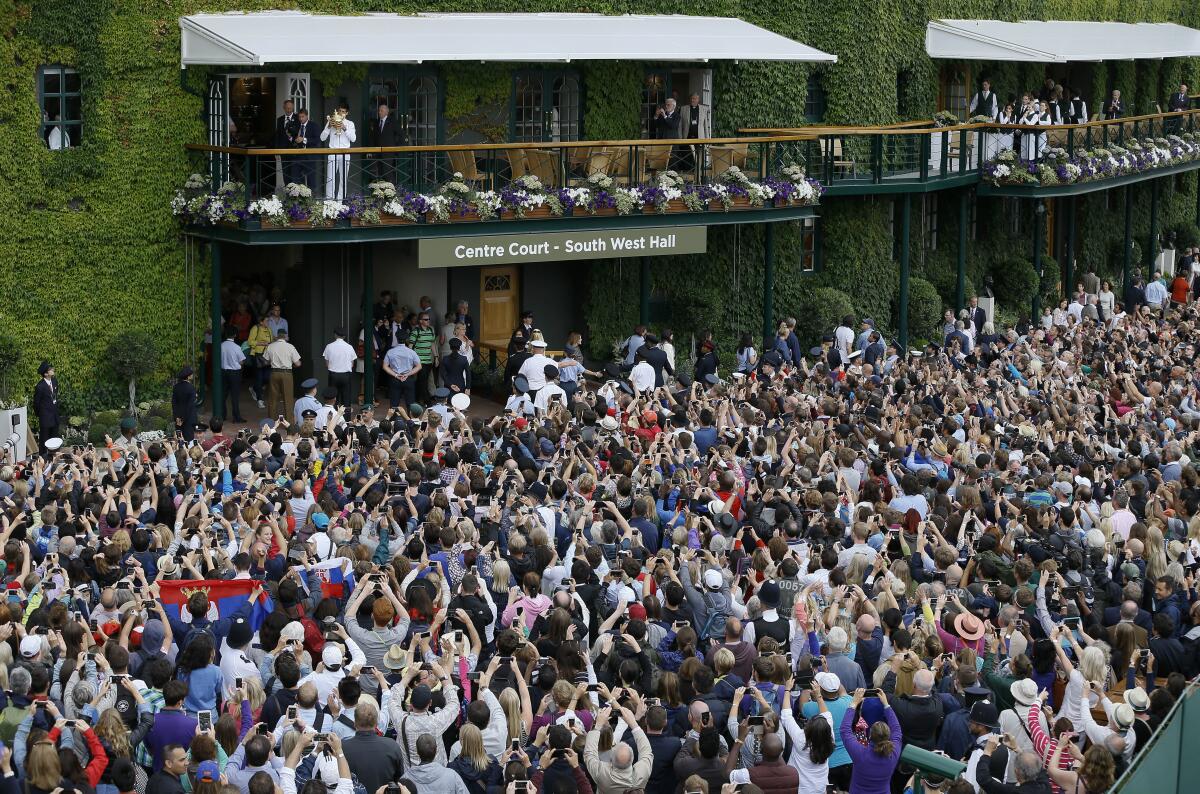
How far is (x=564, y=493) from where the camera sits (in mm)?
16062

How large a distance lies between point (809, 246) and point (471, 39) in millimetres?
9433

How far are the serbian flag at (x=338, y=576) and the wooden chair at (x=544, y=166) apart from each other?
48.6 feet

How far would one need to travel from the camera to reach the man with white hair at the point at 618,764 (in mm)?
10422

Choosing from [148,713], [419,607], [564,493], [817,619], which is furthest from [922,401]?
[148,713]

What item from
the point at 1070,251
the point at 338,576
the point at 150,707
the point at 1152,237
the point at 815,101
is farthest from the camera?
the point at 1152,237

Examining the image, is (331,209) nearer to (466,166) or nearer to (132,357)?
(466,166)

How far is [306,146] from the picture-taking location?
25.5 metres

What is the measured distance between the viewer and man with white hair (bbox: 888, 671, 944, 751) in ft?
37.2

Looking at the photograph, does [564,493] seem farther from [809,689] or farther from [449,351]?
[449,351]

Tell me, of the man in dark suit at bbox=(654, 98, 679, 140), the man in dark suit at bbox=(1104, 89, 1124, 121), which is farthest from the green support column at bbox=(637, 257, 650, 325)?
the man in dark suit at bbox=(1104, 89, 1124, 121)

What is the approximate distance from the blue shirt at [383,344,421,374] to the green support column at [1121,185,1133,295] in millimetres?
22482

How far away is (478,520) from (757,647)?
3919 millimetres

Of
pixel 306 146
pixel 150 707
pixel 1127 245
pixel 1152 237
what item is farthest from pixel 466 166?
pixel 1152 237

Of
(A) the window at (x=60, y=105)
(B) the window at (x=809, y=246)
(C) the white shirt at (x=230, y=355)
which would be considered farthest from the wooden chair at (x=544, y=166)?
(B) the window at (x=809, y=246)
